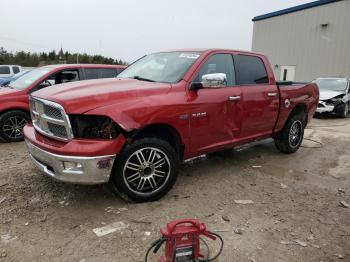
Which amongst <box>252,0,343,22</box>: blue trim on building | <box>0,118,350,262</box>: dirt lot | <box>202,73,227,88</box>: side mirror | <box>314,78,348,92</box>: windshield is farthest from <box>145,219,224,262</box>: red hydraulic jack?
<box>252,0,343,22</box>: blue trim on building

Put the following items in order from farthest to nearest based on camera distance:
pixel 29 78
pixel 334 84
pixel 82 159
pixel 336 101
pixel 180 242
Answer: pixel 334 84 < pixel 336 101 < pixel 29 78 < pixel 82 159 < pixel 180 242

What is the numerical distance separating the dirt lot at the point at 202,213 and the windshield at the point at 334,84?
8.41 m

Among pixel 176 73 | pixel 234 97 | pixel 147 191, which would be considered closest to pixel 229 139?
pixel 234 97

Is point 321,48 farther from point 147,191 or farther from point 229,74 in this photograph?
point 147,191

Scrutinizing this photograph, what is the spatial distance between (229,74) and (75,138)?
96.3 inches

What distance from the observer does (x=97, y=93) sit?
344 centimetres

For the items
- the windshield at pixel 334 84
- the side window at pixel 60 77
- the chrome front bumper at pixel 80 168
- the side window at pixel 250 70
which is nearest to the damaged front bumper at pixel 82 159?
the chrome front bumper at pixel 80 168

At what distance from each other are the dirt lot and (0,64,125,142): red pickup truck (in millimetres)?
1296

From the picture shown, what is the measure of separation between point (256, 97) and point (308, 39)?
18.5 meters

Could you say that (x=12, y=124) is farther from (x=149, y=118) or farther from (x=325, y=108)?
(x=325, y=108)

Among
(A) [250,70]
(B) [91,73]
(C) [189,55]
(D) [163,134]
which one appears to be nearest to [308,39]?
(B) [91,73]

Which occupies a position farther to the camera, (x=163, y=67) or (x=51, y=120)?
(x=163, y=67)

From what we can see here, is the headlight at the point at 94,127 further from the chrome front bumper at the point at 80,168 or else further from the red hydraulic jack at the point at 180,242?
the red hydraulic jack at the point at 180,242

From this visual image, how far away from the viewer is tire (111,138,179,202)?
347 cm
